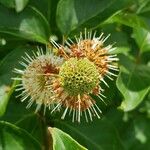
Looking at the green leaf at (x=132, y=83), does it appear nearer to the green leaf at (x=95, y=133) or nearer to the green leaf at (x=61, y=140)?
the green leaf at (x=95, y=133)

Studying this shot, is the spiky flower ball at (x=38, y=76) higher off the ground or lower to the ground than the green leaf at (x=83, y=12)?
lower

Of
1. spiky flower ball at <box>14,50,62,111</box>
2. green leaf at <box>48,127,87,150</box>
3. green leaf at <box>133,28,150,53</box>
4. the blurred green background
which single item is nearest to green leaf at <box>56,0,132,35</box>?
the blurred green background

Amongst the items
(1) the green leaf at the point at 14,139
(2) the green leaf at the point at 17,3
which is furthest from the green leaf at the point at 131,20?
(1) the green leaf at the point at 14,139

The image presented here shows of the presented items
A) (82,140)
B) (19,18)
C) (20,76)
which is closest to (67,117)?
(82,140)

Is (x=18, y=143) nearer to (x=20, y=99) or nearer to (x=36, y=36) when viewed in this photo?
(x=20, y=99)

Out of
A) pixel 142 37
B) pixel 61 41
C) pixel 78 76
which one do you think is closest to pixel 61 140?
pixel 78 76

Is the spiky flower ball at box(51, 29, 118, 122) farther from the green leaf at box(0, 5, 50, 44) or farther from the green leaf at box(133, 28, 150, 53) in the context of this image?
the green leaf at box(133, 28, 150, 53)

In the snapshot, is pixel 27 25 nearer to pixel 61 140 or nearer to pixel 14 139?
pixel 14 139
